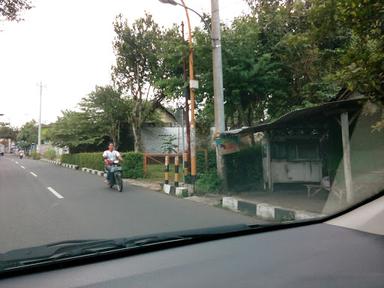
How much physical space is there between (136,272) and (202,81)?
502 inches

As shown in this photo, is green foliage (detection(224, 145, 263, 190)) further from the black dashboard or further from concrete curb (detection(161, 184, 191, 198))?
the black dashboard

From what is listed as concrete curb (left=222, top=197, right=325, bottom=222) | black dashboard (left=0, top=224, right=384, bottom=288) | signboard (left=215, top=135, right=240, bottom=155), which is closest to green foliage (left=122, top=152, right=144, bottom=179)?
signboard (left=215, top=135, right=240, bottom=155)

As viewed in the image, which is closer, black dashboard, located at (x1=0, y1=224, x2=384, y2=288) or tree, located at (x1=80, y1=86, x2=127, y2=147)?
black dashboard, located at (x1=0, y1=224, x2=384, y2=288)

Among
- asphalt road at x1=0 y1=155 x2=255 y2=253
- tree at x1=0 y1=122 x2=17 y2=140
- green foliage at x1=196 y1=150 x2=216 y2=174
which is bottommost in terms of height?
asphalt road at x1=0 y1=155 x2=255 y2=253

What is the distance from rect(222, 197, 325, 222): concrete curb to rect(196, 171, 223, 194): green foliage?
7.14 ft

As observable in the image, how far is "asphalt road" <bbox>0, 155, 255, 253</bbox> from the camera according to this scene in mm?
6544

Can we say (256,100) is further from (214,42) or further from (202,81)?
(214,42)

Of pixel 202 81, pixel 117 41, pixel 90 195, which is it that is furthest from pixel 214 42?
pixel 117 41

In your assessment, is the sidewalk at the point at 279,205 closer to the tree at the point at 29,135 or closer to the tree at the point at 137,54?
the tree at the point at 137,54

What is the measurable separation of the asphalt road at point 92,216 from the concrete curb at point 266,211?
0.45 metres

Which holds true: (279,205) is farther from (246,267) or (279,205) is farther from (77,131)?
→ (77,131)

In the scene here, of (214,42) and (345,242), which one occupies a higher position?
(214,42)

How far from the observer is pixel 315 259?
271 cm

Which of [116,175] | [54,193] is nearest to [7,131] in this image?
[116,175]
